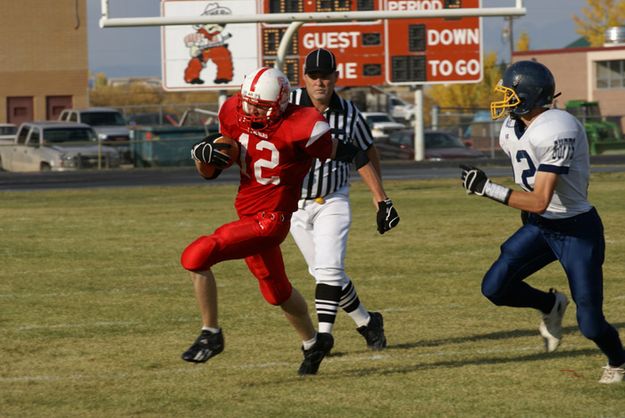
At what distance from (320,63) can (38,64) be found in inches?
2081

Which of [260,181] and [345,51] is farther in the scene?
[345,51]

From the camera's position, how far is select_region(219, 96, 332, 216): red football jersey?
6.89 metres

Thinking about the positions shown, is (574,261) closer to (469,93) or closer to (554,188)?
(554,188)

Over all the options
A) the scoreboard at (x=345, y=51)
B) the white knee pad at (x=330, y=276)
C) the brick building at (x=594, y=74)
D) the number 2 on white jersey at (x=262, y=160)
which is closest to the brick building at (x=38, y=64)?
the brick building at (x=594, y=74)

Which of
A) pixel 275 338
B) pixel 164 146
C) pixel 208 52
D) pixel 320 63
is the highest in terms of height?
pixel 208 52

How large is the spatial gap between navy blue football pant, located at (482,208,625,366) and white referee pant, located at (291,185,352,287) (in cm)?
94

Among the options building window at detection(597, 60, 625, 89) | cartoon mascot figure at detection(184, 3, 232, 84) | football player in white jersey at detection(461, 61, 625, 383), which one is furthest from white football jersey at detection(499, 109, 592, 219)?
building window at detection(597, 60, 625, 89)

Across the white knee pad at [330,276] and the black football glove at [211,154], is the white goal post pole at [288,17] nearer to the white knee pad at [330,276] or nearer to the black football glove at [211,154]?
the white knee pad at [330,276]

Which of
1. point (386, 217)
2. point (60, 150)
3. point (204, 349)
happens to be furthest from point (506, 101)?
point (60, 150)

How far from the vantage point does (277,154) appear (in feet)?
22.7

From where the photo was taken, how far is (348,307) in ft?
26.8

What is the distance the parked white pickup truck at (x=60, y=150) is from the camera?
33.1 m

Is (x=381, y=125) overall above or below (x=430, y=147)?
above

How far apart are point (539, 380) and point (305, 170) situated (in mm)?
1767
